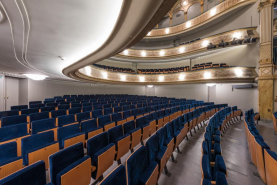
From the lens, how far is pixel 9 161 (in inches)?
41.1

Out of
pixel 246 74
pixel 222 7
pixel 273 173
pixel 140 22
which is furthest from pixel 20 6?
pixel 222 7

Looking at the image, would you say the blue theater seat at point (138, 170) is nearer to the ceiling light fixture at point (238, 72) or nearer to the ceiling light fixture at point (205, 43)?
the ceiling light fixture at point (238, 72)

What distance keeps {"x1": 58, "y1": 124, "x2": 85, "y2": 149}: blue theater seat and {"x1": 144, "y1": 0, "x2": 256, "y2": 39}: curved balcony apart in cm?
945

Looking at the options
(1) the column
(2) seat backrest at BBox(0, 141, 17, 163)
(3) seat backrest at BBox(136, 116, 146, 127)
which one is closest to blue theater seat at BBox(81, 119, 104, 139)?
(3) seat backrest at BBox(136, 116, 146, 127)

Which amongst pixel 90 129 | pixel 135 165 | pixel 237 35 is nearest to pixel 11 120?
pixel 90 129

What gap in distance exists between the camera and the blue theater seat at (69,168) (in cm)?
91

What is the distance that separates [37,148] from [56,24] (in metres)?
1.38

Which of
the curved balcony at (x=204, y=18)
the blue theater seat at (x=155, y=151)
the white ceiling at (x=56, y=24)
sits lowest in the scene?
the blue theater seat at (x=155, y=151)

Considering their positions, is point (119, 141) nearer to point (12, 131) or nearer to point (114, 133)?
point (114, 133)

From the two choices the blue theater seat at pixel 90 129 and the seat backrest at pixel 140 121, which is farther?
the seat backrest at pixel 140 121

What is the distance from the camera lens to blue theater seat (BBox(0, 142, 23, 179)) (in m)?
1.00

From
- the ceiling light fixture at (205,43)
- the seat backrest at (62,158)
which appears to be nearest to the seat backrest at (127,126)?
the seat backrest at (62,158)

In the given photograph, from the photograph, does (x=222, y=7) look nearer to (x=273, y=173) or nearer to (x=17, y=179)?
(x=273, y=173)

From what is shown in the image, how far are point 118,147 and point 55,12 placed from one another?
5.37ft
